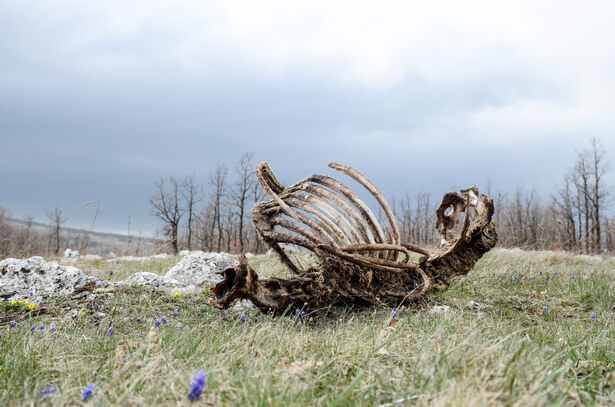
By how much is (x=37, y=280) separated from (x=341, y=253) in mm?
4002

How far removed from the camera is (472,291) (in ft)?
17.8

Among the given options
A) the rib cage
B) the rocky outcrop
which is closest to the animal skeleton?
the rib cage

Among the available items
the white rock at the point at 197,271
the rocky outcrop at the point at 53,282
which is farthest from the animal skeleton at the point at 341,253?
the white rock at the point at 197,271

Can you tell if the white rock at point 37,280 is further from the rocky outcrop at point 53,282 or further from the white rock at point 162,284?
the white rock at point 162,284

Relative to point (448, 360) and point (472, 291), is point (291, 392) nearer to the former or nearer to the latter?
point (448, 360)

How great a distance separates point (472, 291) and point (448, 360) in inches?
146

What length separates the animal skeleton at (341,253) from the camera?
3.87 metres

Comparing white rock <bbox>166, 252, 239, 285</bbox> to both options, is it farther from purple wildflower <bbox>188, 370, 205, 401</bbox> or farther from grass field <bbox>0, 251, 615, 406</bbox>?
purple wildflower <bbox>188, 370, 205, 401</bbox>

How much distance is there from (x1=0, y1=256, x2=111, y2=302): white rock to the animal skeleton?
7.16 ft

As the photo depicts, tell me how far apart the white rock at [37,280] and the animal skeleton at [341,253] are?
2.18 m

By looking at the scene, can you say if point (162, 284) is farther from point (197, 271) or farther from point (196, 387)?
point (196, 387)

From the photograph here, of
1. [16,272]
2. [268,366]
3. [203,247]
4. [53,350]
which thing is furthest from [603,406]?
[203,247]

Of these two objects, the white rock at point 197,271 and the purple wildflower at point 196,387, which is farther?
the white rock at point 197,271

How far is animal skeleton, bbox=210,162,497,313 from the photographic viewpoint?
12.7 feet
